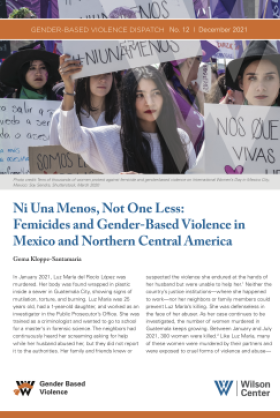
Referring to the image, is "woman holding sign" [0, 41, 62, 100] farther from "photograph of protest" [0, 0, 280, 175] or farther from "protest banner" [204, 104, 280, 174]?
"protest banner" [204, 104, 280, 174]

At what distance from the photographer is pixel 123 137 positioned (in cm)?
306

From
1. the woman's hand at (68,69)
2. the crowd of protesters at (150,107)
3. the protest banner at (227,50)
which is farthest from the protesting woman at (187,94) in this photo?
the woman's hand at (68,69)

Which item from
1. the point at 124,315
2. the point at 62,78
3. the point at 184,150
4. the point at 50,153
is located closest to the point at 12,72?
the point at 62,78

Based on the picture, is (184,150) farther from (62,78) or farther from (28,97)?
(28,97)

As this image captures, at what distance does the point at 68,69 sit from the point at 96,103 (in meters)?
0.31

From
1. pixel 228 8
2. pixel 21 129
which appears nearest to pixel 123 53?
pixel 21 129

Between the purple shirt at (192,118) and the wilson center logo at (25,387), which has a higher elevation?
the purple shirt at (192,118)

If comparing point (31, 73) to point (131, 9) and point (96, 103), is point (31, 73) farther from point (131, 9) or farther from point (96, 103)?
point (131, 9)

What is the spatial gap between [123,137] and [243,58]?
1.08m

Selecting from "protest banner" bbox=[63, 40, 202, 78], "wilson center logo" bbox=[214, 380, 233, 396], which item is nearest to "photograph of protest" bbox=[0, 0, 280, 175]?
"protest banner" bbox=[63, 40, 202, 78]

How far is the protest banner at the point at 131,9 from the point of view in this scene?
3025mm

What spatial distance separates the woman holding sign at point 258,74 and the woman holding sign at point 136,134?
0.50m

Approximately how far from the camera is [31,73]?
3363mm

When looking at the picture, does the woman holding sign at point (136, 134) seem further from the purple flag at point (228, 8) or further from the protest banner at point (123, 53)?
the purple flag at point (228, 8)
